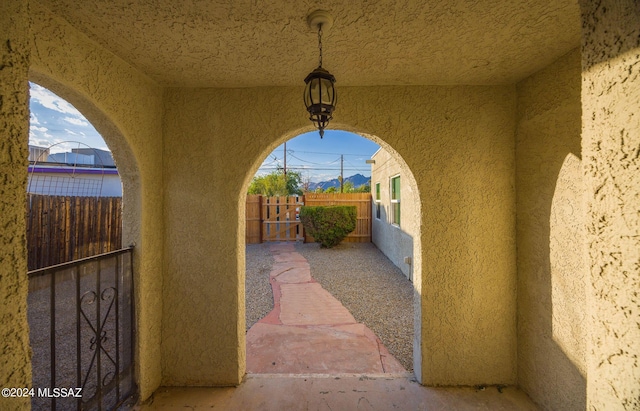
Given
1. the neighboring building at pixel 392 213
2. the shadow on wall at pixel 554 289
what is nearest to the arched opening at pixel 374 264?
the neighboring building at pixel 392 213

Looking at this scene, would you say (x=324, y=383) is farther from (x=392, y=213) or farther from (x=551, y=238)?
(x=392, y=213)

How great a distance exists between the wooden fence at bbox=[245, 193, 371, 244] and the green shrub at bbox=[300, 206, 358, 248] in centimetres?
136

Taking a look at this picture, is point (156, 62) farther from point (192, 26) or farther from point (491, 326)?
point (491, 326)

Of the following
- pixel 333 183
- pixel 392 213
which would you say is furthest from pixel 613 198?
pixel 333 183

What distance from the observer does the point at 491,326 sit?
2752 mm

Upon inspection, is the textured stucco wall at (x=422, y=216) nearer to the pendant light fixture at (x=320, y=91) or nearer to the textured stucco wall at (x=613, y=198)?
the pendant light fixture at (x=320, y=91)

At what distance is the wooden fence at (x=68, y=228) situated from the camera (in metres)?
4.96

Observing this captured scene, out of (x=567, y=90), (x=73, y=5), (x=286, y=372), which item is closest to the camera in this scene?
(x=73, y=5)

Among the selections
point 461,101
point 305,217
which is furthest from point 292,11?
point 305,217

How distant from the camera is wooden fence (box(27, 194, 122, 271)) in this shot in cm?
496

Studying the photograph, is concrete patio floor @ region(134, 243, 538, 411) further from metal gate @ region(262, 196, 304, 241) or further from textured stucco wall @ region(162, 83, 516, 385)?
metal gate @ region(262, 196, 304, 241)

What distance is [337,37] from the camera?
6.50 feet

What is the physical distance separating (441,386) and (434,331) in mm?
596

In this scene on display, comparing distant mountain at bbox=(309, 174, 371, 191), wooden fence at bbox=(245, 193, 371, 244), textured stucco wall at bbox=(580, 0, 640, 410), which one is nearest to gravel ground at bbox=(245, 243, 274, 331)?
wooden fence at bbox=(245, 193, 371, 244)
